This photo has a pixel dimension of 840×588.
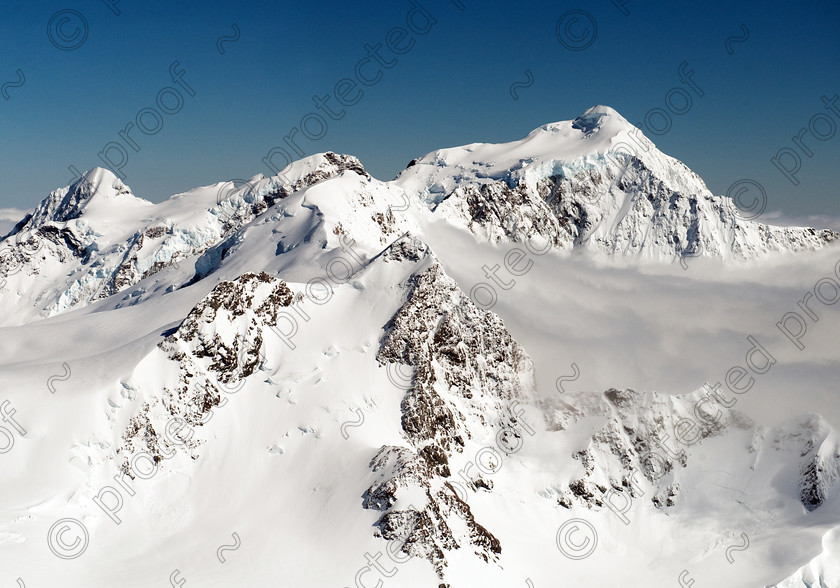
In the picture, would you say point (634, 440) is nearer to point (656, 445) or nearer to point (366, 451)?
point (656, 445)

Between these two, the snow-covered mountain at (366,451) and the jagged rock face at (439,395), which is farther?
the jagged rock face at (439,395)

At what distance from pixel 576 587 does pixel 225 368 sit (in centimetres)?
5746

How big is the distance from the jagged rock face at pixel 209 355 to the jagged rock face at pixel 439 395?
1981 cm

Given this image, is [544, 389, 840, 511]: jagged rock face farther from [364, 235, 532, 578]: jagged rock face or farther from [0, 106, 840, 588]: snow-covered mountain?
[364, 235, 532, 578]: jagged rock face

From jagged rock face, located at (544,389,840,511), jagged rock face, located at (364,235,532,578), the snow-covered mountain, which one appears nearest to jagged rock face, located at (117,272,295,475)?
the snow-covered mountain

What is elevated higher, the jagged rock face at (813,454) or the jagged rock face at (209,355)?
the jagged rock face at (813,454)

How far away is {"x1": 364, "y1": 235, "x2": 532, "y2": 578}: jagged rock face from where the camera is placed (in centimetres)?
8138

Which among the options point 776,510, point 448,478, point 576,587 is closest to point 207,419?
point 448,478

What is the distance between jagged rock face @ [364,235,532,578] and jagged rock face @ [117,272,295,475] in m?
19.8

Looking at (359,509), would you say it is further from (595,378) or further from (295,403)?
(595,378)

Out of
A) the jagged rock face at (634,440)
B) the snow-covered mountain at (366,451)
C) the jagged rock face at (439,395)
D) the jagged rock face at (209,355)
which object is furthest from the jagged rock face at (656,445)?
the jagged rock face at (209,355)

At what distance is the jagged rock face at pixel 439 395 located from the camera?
8138 centimetres

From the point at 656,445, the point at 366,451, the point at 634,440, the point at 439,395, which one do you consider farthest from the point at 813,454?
the point at 366,451

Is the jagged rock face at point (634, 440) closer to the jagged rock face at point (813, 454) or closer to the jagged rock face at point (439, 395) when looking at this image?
the jagged rock face at point (813, 454)
